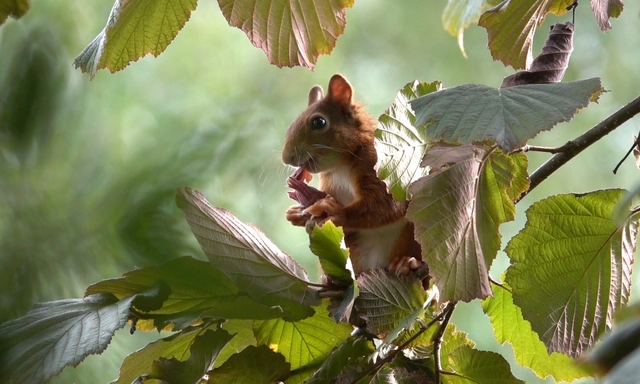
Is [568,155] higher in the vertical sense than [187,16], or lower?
lower

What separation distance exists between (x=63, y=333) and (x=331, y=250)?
27 centimetres

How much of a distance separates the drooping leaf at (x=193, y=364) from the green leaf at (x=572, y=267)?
0.96ft

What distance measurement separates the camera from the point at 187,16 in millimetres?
765

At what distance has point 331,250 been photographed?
2.42 feet

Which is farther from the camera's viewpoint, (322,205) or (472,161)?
(322,205)

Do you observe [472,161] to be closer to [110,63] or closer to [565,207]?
[565,207]

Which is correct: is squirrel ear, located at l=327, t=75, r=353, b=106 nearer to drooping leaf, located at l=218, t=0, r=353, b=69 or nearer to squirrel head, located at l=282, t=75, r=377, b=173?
squirrel head, located at l=282, t=75, r=377, b=173

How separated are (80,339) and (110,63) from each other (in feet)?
1.09

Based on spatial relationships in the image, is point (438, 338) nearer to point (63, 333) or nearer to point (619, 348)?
point (63, 333)

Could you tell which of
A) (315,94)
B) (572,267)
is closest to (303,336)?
(572,267)

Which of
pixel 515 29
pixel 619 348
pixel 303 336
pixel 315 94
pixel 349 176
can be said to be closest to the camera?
pixel 619 348

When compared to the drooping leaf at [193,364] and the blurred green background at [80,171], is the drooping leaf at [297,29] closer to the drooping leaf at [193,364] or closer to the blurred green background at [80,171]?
the blurred green background at [80,171]

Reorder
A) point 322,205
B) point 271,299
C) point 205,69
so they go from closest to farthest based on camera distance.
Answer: point 271,299 → point 322,205 → point 205,69

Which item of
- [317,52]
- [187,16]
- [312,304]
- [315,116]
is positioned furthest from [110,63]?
[315,116]
